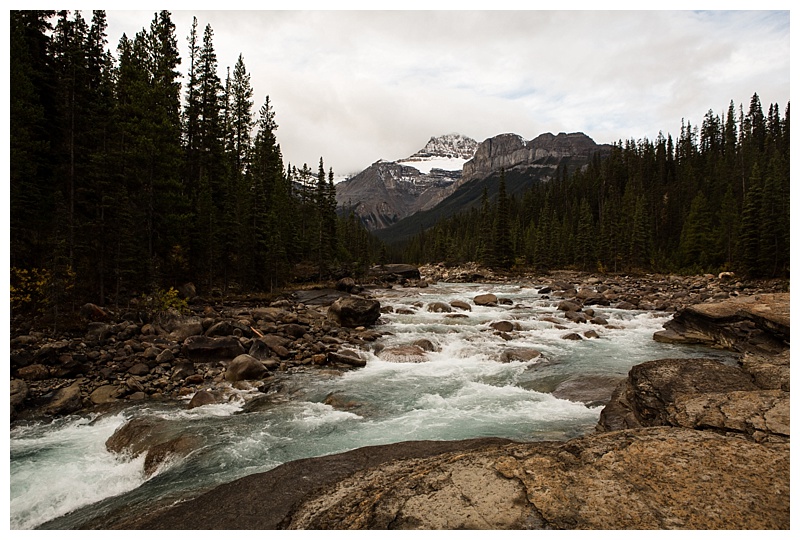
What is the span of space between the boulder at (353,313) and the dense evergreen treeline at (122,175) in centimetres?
961

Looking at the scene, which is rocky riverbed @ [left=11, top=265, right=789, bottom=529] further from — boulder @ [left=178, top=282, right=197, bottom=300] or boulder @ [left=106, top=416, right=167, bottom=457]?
boulder @ [left=178, top=282, right=197, bottom=300]

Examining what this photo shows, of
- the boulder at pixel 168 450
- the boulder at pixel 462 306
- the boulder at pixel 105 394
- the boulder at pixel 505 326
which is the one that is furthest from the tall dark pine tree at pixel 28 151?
the boulder at pixel 462 306

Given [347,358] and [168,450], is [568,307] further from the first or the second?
[168,450]

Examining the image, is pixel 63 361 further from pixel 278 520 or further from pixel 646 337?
pixel 646 337

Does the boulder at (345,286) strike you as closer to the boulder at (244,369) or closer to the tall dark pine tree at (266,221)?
the tall dark pine tree at (266,221)

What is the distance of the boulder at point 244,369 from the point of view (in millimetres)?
12000

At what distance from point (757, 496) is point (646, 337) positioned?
59.0ft

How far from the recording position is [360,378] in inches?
492

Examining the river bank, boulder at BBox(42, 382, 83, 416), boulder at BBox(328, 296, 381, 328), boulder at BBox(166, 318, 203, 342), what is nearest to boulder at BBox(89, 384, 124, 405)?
the river bank

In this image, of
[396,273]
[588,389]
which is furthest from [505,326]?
[396,273]

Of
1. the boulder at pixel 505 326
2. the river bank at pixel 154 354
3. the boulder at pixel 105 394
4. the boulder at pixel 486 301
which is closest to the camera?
the boulder at pixel 105 394

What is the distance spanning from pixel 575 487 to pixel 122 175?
2486 centimetres

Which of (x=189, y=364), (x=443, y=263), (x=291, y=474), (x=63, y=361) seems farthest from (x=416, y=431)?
(x=443, y=263)

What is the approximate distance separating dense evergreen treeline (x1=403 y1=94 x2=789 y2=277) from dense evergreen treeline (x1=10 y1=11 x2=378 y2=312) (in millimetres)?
47622
